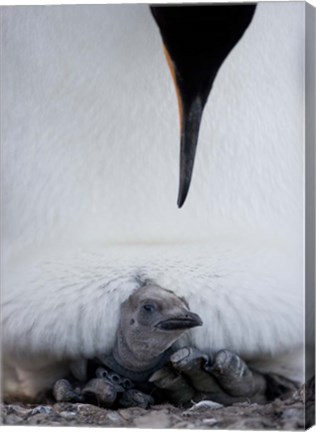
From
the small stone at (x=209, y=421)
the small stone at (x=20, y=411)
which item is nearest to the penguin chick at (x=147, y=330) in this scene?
the small stone at (x=209, y=421)

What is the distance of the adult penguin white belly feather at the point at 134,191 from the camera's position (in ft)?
16.8

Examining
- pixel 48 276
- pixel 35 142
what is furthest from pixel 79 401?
pixel 35 142

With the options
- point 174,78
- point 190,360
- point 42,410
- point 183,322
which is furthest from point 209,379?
point 174,78

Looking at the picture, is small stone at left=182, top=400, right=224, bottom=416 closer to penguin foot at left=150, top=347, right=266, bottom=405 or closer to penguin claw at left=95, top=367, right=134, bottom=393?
penguin foot at left=150, top=347, right=266, bottom=405

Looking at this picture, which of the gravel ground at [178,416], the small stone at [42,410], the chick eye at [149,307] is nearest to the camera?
the gravel ground at [178,416]

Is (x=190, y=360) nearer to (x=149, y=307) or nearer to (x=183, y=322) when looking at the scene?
Answer: (x=183, y=322)

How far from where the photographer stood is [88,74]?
533cm

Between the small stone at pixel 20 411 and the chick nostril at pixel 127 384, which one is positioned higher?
the chick nostril at pixel 127 384

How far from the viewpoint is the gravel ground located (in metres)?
5.12

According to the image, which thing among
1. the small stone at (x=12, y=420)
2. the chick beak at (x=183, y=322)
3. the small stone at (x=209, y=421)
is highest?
the chick beak at (x=183, y=322)

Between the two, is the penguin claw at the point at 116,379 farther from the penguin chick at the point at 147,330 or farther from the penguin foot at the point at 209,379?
the penguin foot at the point at 209,379

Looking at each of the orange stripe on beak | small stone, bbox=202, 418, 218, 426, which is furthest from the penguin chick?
the orange stripe on beak

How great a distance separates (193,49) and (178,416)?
145 centimetres

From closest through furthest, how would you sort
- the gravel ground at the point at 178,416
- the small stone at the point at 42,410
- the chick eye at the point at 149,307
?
1. the gravel ground at the point at 178,416
2. the chick eye at the point at 149,307
3. the small stone at the point at 42,410
